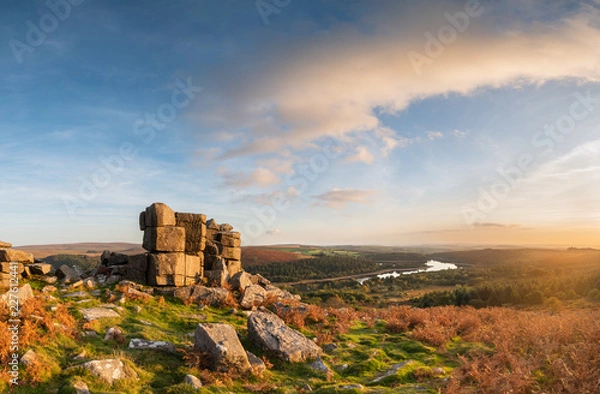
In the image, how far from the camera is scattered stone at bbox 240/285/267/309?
17.7m

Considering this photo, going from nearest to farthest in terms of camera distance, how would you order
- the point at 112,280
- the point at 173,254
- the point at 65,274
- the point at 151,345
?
the point at 151,345 < the point at 112,280 < the point at 65,274 < the point at 173,254

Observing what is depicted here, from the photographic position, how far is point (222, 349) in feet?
32.1

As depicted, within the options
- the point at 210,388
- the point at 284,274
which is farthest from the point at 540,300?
the point at 284,274

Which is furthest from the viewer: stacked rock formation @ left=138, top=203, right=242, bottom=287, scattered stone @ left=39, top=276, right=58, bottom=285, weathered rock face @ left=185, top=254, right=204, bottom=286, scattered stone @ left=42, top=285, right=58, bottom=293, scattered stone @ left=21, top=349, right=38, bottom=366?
weathered rock face @ left=185, top=254, right=204, bottom=286

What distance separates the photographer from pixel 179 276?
61.7ft

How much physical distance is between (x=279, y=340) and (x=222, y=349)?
106 inches

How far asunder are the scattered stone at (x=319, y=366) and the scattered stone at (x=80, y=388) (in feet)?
20.0

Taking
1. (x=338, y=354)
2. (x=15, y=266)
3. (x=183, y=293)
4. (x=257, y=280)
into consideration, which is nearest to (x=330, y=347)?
(x=338, y=354)

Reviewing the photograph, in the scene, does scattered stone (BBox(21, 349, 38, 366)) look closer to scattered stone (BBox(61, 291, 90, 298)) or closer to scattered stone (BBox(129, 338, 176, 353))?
scattered stone (BBox(129, 338, 176, 353))

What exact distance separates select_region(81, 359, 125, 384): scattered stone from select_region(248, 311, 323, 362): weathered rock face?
4416mm

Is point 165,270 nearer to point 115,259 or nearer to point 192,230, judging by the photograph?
point 192,230

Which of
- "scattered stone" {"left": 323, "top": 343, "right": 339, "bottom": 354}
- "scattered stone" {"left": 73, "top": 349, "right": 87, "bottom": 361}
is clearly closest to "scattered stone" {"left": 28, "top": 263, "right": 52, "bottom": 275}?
"scattered stone" {"left": 73, "top": 349, "right": 87, "bottom": 361}

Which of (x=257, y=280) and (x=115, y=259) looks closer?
(x=115, y=259)

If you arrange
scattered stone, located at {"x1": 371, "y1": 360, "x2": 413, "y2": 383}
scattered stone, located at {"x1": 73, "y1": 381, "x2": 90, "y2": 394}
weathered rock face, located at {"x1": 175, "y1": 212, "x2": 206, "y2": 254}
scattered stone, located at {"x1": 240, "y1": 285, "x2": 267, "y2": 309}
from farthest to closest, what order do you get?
weathered rock face, located at {"x1": 175, "y1": 212, "x2": 206, "y2": 254} < scattered stone, located at {"x1": 240, "y1": 285, "x2": 267, "y2": 309} < scattered stone, located at {"x1": 371, "y1": 360, "x2": 413, "y2": 383} < scattered stone, located at {"x1": 73, "y1": 381, "x2": 90, "y2": 394}
